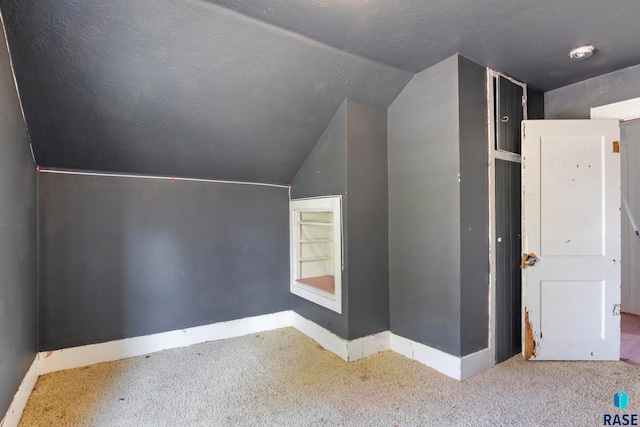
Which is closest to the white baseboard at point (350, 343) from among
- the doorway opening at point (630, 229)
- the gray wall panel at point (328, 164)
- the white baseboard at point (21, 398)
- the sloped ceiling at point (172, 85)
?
the gray wall panel at point (328, 164)

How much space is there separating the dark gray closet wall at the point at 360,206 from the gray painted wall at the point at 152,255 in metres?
0.78

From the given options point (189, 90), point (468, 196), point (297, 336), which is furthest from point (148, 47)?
point (297, 336)

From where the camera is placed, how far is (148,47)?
1.85 metres

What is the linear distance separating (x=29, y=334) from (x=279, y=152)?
2.21 metres

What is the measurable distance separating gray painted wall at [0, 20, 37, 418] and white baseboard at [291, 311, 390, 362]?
201cm

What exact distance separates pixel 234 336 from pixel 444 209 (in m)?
2.21

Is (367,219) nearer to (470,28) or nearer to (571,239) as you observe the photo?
(470,28)

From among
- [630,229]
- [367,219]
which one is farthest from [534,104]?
[630,229]

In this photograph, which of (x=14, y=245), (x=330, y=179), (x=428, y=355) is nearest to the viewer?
(x=14, y=245)

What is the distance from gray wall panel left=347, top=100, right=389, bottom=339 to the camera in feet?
8.52

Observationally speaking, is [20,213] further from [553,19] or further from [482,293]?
[553,19]

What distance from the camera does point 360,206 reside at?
2.64 metres

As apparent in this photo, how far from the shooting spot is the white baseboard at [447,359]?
2.27 metres

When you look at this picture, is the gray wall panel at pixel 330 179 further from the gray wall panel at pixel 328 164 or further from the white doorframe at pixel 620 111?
the white doorframe at pixel 620 111
